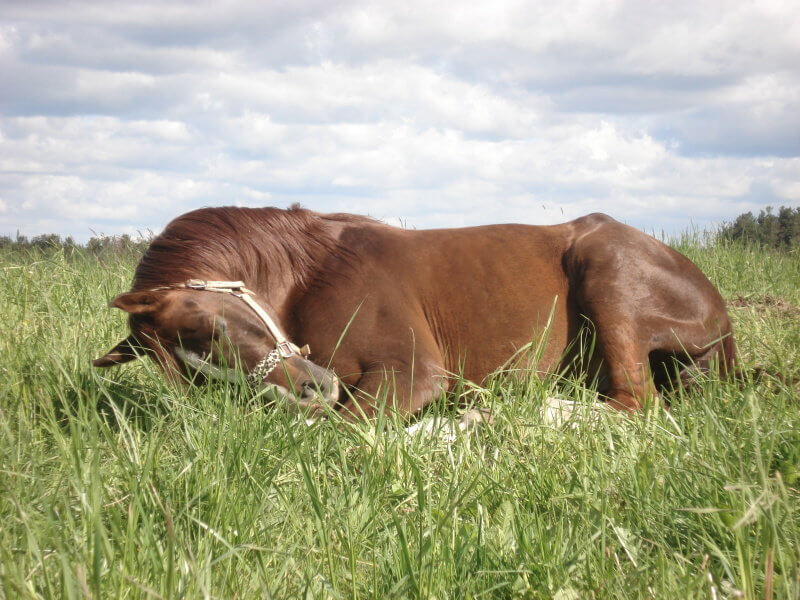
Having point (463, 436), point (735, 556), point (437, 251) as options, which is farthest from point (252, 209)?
point (735, 556)

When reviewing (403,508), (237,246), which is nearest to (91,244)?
(237,246)

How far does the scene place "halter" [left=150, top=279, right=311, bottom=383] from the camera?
135 inches

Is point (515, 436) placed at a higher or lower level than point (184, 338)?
lower

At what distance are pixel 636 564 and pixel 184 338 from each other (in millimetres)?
2264

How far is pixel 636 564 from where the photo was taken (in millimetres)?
1836

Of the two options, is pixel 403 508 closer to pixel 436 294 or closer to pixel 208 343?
pixel 208 343

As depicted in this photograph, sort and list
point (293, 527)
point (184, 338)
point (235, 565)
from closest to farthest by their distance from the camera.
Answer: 1. point (235, 565)
2. point (293, 527)
3. point (184, 338)

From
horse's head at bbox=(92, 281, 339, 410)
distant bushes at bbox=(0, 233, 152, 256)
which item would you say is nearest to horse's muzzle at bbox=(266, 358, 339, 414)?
horse's head at bbox=(92, 281, 339, 410)

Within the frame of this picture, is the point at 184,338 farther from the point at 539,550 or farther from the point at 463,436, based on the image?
the point at 539,550

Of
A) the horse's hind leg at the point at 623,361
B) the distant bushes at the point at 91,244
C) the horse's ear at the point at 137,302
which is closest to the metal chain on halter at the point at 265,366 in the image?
the horse's ear at the point at 137,302

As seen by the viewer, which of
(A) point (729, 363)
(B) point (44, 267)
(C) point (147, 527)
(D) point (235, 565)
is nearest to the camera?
(C) point (147, 527)

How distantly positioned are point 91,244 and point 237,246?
4.96 metres

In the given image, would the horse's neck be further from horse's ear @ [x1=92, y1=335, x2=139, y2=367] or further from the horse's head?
horse's ear @ [x1=92, y1=335, x2=139, y2=367]

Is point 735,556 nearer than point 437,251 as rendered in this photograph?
Yes
